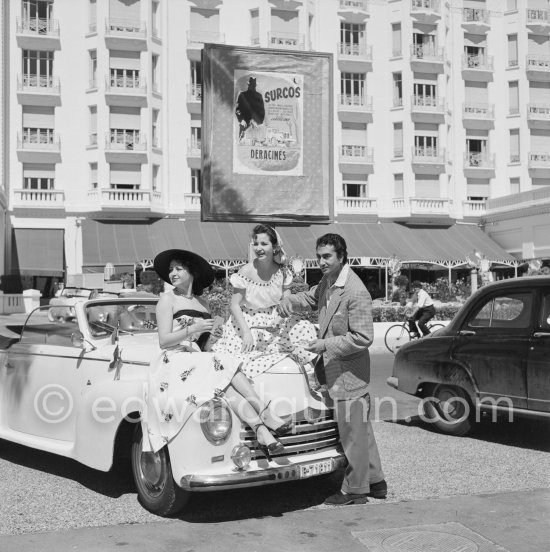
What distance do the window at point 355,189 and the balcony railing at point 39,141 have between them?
15.7 m

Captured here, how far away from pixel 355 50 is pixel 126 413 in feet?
126

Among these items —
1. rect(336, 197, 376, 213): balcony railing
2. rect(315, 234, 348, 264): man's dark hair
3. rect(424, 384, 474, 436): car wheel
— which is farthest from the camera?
rect(336, 197, 376, 213): balcony railing

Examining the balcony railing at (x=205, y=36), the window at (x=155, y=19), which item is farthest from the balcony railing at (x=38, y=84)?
the balcony railing at (x=205, y=36)

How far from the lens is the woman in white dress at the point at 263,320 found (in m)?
5.04

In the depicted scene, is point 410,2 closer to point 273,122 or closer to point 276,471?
point 273,122

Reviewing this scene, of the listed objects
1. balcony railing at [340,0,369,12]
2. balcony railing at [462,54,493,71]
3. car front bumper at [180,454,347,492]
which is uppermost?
balcony railing at [340,0,369,12]

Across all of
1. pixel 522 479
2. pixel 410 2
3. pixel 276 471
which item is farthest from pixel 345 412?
pixel 410 2

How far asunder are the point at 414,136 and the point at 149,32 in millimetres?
15552

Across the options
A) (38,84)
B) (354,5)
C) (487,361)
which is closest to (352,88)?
(354,5)

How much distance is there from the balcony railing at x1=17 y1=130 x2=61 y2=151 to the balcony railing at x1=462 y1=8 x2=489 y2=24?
24710 mm

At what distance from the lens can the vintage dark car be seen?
22.0 ft

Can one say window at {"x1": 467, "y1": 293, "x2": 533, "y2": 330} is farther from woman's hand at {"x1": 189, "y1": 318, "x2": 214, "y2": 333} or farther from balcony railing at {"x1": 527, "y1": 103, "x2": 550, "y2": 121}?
balcony railing at {"x1": 527, "y1": 103, "x2": 550, "y2": 121}

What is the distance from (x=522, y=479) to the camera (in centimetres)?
587
